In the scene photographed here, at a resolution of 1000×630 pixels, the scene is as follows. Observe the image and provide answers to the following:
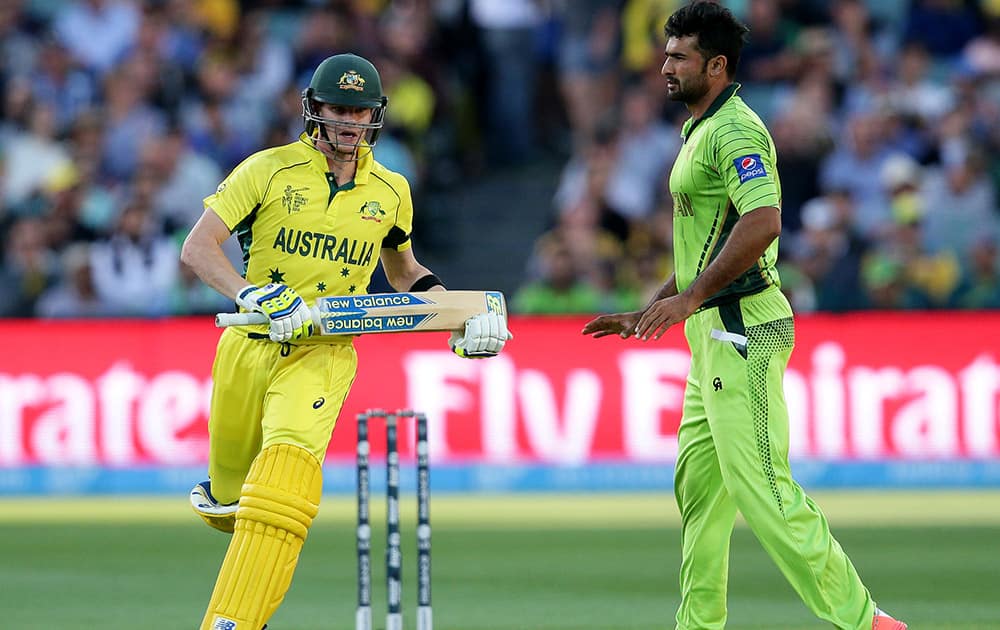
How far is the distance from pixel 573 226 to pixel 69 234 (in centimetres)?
434

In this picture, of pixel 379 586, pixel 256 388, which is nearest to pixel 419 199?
pixel 379 586

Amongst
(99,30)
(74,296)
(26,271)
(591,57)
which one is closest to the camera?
(74,296)

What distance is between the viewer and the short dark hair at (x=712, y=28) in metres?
6.29

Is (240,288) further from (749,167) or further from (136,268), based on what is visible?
(136,268)

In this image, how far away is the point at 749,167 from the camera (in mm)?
6066

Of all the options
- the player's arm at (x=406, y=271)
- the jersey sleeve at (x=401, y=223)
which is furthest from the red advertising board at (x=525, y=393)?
the jersey sleeve at (x=401, y=223)

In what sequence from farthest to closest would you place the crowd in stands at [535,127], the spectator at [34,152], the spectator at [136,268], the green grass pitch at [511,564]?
the spectator at [34,152], the crowd in stands at [535,127], the spectator at [136,268], the green grass pitch at [511,564]

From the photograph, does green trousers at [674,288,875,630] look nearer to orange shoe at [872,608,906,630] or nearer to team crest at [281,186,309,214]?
orange shoe at [872,608,906,630]

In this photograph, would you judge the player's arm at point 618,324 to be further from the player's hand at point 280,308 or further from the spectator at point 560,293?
the spectator at point 560,293

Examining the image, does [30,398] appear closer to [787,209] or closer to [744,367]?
[787,209]

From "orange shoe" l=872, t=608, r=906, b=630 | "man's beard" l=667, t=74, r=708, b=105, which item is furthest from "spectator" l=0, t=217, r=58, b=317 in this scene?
"orange shoe" l=872, t=608, r=906, b=630

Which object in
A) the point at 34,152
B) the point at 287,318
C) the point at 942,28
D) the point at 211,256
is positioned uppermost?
the point at 942,28

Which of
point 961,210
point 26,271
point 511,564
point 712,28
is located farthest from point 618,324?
point 961,210

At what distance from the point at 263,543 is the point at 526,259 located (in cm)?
1144
